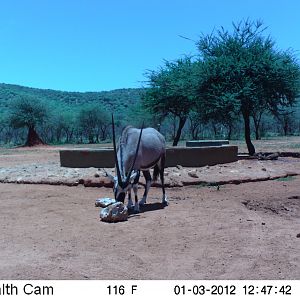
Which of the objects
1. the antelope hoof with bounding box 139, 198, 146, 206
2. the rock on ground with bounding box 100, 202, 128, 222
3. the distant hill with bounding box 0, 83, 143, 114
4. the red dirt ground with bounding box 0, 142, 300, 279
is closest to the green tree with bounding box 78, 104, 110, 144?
the distant hill with bounding box 0, 83, 143, 114

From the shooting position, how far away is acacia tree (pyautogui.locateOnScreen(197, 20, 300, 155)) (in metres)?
21.4

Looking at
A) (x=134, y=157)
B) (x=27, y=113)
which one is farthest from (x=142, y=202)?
(x=27, y=113)

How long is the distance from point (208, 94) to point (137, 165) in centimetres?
1240

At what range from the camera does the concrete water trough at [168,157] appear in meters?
15.3

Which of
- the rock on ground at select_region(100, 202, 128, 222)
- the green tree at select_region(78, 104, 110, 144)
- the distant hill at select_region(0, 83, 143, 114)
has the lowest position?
the rock on ground at select_region(100, 202, 128, 222)

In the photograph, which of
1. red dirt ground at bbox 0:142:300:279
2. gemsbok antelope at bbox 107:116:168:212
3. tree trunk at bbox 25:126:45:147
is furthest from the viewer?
tree trunk at bbox 25:126:45:147

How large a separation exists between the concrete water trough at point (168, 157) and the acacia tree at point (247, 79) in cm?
561

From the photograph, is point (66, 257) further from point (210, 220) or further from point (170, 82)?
point (170, 82)

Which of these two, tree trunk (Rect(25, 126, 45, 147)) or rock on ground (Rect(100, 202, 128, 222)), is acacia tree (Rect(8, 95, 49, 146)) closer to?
tree trunk (Rect(25, 126, 45, 147))

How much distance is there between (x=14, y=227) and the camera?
8.22 meters

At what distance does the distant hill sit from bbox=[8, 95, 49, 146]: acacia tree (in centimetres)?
2344

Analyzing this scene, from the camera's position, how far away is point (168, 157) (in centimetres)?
1557

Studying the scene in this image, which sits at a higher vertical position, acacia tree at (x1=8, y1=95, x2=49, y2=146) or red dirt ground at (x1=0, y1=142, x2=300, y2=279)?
acacia tree at (x1=8, y1=95, x2=49, y2=146)

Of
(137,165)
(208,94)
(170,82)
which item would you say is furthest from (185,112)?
(137,165)
